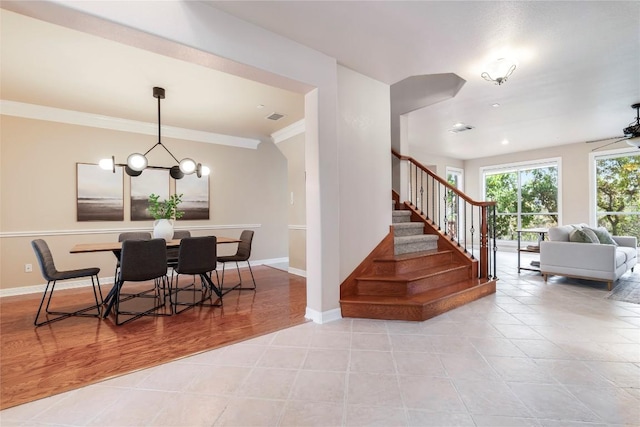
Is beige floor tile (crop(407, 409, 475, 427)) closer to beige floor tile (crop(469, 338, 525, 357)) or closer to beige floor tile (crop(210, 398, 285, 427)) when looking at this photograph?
beige floor tile (crop(210, 398, 285, 427))

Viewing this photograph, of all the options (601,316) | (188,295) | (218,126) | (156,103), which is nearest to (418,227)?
(601,316)

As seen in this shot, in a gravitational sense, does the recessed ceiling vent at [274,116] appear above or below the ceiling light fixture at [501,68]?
above

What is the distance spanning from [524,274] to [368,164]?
3760mm

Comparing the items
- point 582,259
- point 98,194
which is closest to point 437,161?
point 582,259

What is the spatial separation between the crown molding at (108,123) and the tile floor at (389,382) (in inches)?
168

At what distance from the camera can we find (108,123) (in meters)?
4.62

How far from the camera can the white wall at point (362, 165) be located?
10.4 ft

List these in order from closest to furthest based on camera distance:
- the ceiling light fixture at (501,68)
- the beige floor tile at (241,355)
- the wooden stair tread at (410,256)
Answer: the beige floor tile at (241,355) → the ceiling light fixture at (501,68) → the wooden stair tread at (410,256)

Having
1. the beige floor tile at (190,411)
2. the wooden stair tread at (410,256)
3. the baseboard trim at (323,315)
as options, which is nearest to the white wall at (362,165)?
the wooden stair tread at (410,256)

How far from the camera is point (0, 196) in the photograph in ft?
12.9

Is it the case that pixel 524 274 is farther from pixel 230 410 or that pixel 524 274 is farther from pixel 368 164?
pixel 230 410

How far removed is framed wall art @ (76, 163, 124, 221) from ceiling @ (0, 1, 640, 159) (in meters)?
0.95

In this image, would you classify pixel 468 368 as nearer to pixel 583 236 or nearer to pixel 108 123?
pixel 583 236

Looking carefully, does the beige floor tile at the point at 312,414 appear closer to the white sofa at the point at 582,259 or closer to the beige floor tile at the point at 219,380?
the beige floor tile at the point at 219,380
